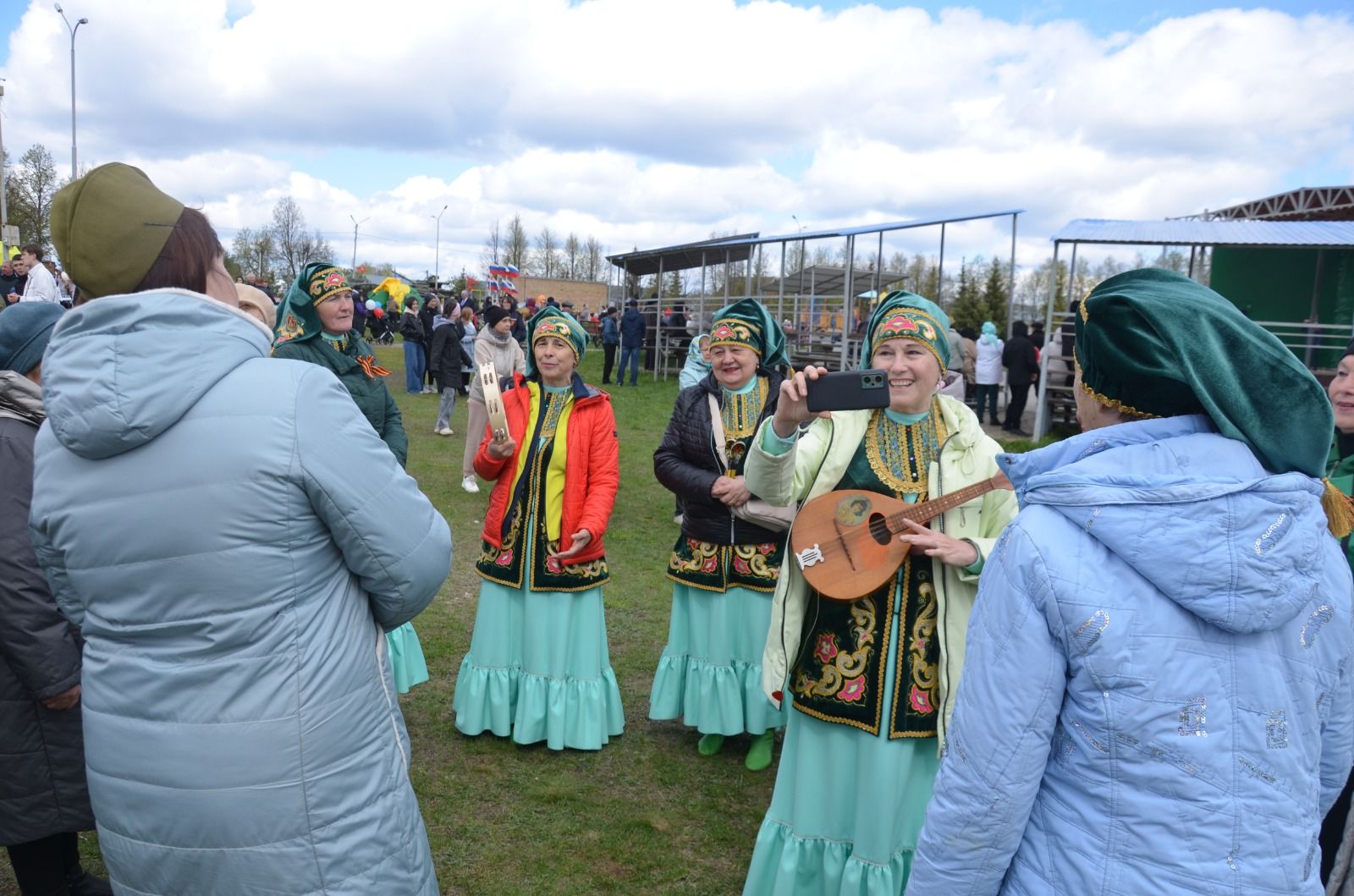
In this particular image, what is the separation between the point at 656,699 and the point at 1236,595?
3.78 metres

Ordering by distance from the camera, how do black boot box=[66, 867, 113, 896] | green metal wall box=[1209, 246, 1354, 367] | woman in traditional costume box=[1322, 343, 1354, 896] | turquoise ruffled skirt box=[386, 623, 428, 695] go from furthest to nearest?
green metal wall box=[1209, 246, 1354, 367] → turquoise ruffled skirt box=[386, 623, 428, 695] → black boot box=[66, 867, 113, 896] → woman in traditional costume box=[1322, 343, 1354, 896]

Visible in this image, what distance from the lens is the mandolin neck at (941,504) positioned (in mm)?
2965

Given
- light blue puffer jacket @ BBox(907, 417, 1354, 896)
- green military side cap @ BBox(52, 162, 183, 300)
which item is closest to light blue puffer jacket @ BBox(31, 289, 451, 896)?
green military side cap @ BBox(52, 162, 183, 300)

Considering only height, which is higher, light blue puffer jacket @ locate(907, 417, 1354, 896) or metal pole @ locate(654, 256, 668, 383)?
metal pole @ locate(654, 256, 668, 383)

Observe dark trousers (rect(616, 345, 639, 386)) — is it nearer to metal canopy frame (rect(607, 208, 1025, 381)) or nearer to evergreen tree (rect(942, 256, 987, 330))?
metal canopy frame (rect(607, 208, 1025, 381))

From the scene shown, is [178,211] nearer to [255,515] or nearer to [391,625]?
[255,515]

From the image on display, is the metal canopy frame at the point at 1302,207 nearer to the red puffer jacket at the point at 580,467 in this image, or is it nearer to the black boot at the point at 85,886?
the red puffer jacket at the point at 580,467

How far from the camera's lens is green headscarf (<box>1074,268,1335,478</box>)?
5.03ft

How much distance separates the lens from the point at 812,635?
316cm

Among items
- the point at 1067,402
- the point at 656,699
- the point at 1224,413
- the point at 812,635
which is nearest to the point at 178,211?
the point at 1224,413

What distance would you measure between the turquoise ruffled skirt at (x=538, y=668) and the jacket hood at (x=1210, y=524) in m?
3.40

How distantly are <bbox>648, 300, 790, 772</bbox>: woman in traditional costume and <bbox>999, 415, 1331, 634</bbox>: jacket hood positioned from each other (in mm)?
2999

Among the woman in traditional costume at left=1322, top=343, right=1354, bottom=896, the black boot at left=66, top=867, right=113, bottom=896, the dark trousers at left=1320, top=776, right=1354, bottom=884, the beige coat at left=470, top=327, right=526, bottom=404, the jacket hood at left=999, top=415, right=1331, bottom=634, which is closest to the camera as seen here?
the jacket hood at left=999, top=415, right=1331, bottom=634

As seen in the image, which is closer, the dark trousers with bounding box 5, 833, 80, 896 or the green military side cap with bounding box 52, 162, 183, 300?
the green military side cap with bounding box 52, 162, 183, 300
